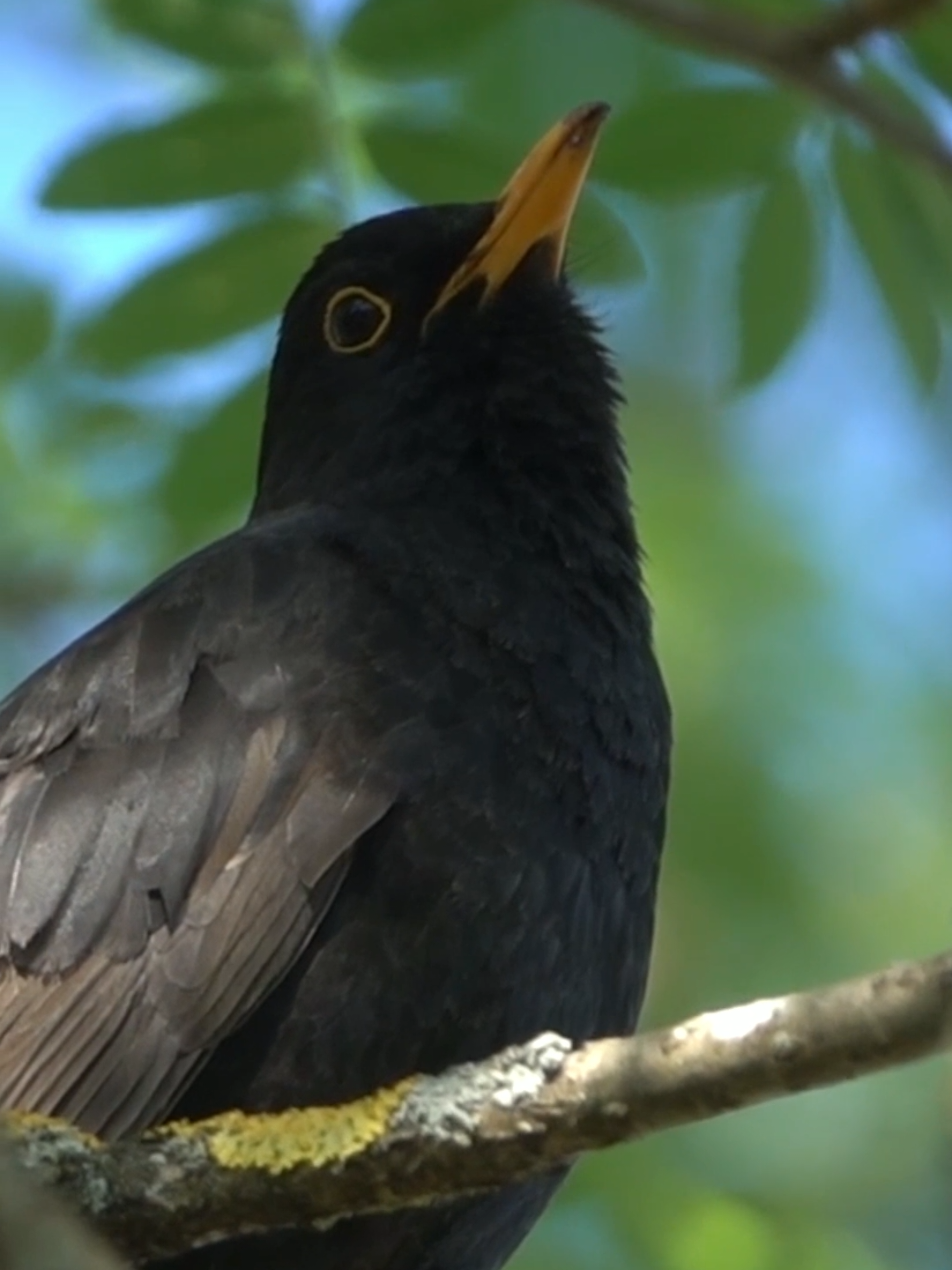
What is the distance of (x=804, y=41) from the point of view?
4.75 metres

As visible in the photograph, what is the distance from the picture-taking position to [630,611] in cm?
556

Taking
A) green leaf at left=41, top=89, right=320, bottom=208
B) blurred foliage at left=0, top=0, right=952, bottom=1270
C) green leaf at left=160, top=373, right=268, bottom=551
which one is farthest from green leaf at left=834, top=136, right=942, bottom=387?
green leaf at left=160, top=373, right=268, bottom=551

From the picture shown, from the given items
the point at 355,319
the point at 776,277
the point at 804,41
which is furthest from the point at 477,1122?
the point at 355,319

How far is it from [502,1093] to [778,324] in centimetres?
212

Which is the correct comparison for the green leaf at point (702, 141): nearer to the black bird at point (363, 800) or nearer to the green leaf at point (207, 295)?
the black bird at point (363, 800)

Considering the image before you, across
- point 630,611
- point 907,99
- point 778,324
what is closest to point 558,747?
point 630,611

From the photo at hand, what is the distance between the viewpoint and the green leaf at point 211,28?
5.84 metres

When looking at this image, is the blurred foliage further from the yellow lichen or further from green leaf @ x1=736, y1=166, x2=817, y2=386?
the yellow lichen

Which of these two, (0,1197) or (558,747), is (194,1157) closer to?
(558,747)

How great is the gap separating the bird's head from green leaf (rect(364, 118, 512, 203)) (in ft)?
0.16

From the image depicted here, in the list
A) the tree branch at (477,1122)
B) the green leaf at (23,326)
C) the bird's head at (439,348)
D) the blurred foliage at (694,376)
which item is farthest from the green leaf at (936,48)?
the tree branch at (477,1122)

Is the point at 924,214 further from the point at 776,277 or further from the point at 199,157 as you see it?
the point at 199,157

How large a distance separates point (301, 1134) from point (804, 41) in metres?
2.03

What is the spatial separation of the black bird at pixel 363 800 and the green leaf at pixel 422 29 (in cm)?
31
